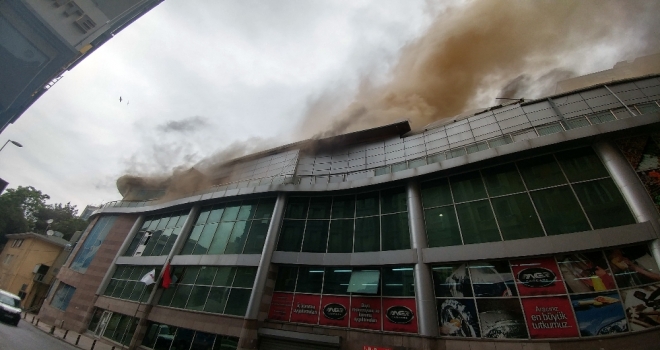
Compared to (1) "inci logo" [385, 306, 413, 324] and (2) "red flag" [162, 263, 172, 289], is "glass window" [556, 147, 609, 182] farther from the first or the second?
(2) "red flag" [162, 263, 172, 289]

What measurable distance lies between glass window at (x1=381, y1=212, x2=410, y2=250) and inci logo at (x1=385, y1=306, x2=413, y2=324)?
3.18 meters

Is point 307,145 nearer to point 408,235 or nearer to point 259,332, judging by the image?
point 408,235

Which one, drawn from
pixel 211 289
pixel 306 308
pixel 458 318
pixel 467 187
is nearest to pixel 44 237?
pixel 211 289

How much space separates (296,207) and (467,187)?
1154 cm

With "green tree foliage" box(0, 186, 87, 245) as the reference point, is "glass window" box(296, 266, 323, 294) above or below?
below

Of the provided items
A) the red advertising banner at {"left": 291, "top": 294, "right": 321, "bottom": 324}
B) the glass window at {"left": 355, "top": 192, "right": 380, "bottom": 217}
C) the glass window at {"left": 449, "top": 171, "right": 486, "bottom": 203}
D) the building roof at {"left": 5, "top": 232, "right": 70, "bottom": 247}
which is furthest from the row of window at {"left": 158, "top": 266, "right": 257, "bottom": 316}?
the building roof at {"left": 5, "top": 232, "right": 70, "bottom": 247}

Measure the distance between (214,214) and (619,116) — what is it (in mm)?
27297

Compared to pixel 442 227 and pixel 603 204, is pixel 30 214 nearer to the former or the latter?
pixel 442 227

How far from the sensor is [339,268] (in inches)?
612

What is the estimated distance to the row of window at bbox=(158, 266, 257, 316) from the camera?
624 inches

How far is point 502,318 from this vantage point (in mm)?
10992

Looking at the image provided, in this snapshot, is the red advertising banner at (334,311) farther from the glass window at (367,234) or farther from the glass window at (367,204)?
the glass window at (367,204)

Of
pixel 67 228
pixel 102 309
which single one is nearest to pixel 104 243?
pixel 102 309

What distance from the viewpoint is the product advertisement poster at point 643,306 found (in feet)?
30.3
